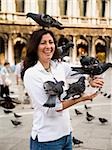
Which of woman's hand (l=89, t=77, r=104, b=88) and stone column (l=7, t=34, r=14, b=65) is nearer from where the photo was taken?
woman's hand (l=89, t=77, r=104, b=88)

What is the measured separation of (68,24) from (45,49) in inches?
1347

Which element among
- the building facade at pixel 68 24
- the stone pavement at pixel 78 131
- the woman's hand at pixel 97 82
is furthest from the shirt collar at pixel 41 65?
the building facade at pixel 68 24

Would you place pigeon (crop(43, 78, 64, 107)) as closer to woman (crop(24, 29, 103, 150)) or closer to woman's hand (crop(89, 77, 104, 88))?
woman (crop(24, 29, 103, 150))

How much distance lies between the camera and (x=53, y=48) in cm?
336

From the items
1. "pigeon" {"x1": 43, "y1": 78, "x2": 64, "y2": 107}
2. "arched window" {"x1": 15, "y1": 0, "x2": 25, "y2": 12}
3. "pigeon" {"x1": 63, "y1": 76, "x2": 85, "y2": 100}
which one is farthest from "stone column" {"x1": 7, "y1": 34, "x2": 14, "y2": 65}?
"pigeon" {"x1": 43, "y1": 78, "x2": 64, "y2": 107}

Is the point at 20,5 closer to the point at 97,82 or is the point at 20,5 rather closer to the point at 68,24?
the point at 68,24

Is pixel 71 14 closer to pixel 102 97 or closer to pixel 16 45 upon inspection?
pixel 16 45

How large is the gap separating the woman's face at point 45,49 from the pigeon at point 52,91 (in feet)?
0.98

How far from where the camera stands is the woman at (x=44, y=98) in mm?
3166

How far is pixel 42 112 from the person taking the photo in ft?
10.5

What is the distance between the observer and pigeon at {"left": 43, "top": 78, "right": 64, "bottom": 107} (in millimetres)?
3006

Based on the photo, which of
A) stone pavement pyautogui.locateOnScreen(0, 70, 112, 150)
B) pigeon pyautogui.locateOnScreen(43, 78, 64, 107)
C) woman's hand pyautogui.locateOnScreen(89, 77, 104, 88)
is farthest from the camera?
stone pavement pyautogui.locateOnScreen(0, 70, 112, 150)

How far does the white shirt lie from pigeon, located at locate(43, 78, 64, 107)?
0.10m

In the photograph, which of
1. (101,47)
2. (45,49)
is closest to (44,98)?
(45,49)
